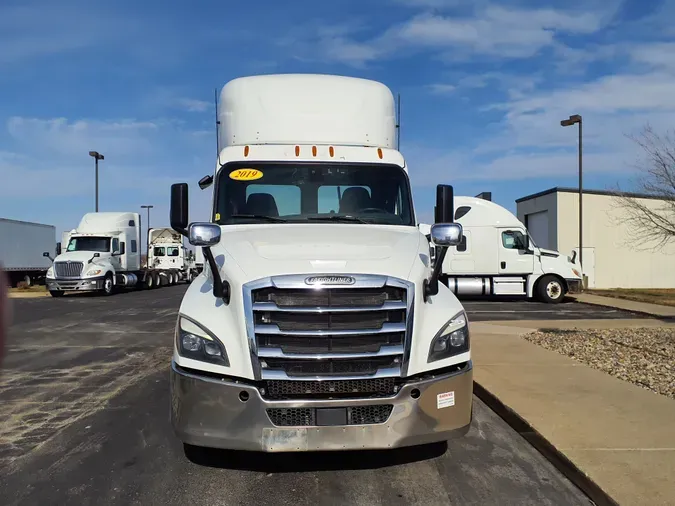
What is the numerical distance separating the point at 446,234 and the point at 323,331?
4.51 feet

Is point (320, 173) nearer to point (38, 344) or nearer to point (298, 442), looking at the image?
point (298, 442)

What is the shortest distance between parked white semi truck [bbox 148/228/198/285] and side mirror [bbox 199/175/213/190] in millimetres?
31291

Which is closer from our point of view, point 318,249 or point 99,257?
point 318,249

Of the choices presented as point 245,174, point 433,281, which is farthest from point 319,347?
point 245,174

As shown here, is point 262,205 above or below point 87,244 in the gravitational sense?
above

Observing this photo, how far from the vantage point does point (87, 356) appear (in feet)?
31.8

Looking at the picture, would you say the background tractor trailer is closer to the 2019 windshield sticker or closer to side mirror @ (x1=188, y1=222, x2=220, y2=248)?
the 2019 windshield sticker

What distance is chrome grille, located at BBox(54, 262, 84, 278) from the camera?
24.9m

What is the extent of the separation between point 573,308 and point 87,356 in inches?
550

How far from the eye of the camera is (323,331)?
4.07 meters

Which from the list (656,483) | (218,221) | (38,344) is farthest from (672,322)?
(38,344)

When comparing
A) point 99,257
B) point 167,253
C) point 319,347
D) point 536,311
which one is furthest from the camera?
point 167,253

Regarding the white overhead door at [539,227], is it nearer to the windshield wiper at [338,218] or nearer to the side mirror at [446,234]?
the windshield wiper at [338,218]

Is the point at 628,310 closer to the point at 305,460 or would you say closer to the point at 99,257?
the point at 305,460
